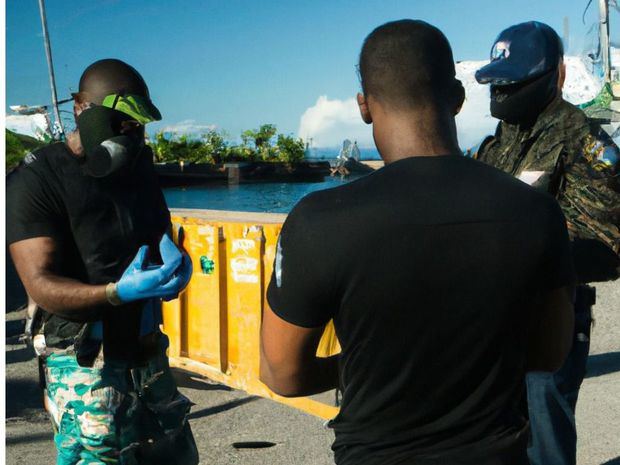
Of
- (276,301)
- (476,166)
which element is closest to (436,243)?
(476,166)

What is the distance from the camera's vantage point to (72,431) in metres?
2.79

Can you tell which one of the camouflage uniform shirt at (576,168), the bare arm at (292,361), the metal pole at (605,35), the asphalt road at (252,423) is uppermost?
the metal pole at (605,35)

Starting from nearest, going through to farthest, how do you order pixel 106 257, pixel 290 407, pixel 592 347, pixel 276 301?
pixel 276 301
pixel 106 257
pixel 290 407
pixel 592 347

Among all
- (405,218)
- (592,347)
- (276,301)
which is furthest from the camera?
(592,347)

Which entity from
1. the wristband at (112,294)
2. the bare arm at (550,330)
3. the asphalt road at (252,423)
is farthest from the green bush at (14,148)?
the bare arm at (550,330)

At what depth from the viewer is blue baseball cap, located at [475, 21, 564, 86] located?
320 cm

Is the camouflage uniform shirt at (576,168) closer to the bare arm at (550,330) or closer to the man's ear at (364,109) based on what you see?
the bare arm at (550,330)

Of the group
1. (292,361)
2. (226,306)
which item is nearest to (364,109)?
(292,361)

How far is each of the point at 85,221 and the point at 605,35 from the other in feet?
50.8

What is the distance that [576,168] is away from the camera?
10.0ft

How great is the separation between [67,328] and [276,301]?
1.51 m

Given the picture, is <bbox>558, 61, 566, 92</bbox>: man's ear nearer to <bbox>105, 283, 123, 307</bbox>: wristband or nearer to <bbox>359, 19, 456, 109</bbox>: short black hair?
<bbox>359, 19, 456, 109</bbox>: short black hair

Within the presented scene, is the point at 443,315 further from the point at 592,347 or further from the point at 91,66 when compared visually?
the point at 592,347

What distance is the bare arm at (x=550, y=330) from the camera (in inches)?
66.0
